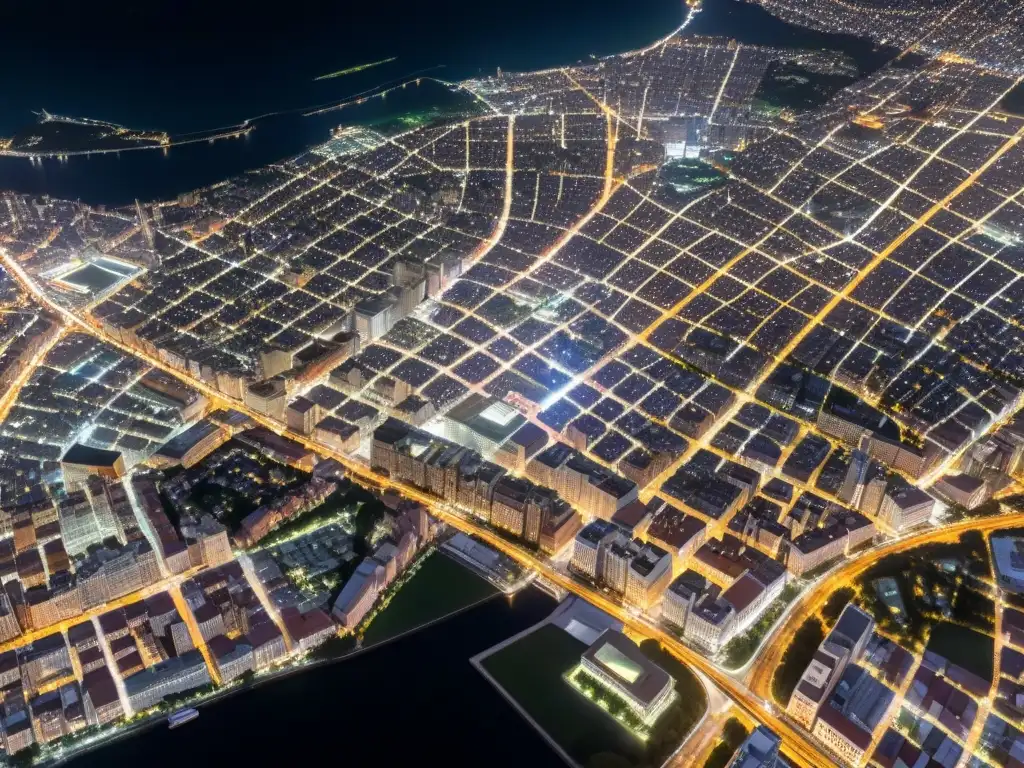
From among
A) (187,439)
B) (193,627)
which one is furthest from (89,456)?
(193,627)

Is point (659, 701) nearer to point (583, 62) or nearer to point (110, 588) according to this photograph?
point (110, 588)

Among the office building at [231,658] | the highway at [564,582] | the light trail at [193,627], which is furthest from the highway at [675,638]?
the office building at [231,658]

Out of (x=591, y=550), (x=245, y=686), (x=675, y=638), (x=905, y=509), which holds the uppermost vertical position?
(x=905, y=509)

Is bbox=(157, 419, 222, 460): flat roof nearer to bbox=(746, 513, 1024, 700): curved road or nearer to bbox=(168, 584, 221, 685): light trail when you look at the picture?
bbox=(168, 584, 221, 685): light trail

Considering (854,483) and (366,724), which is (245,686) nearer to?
(366,724)

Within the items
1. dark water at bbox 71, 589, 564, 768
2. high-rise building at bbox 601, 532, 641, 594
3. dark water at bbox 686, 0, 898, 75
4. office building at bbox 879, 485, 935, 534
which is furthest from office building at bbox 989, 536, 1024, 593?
dark water at bbox 686, 0, 898, 75

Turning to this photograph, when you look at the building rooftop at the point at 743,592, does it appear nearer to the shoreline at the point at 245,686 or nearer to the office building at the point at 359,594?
the shoreline at the point at 245,686

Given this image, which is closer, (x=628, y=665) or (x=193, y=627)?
(x=628, y=665)

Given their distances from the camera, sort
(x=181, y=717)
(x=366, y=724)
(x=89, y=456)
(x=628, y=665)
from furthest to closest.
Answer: (x=89, y=456)
(x=628, y=665)
(x=366, y=724)
(x=181, y=717)
